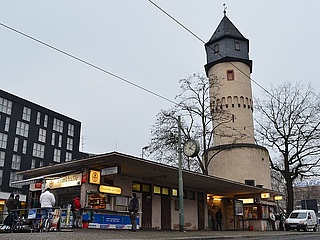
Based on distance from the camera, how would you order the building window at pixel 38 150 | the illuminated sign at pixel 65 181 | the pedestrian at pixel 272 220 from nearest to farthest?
the illuminated sign at pixel 65 181 < the pedestrian at pixel 272 220 < the building window at pixel 38 150

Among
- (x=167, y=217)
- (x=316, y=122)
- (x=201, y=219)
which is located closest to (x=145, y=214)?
(x=167, y=217)

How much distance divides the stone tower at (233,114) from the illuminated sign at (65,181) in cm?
1616

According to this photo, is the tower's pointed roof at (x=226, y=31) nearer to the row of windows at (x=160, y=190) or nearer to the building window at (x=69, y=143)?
the row of windows at (x=160, y=190)

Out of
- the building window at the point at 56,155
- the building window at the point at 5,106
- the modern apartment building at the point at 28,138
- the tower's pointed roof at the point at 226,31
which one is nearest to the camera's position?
the tower's pointed roof at the point at 226,31

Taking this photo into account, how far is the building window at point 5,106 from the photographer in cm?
5984

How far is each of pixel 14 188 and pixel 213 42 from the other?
37.4 metres

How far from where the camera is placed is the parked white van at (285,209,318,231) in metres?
30.2

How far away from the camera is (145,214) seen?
23.0 metres

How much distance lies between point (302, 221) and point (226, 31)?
2003 centimetres

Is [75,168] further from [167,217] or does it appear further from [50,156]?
[50,156]

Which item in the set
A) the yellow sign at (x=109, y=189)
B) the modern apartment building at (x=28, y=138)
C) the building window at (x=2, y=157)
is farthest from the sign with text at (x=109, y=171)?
the building window at (x=2, y=157)

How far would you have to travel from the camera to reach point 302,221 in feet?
99.6

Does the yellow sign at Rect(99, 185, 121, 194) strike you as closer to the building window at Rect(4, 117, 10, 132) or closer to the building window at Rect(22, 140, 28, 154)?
the building window at Rect(4, 117, 10, 132)

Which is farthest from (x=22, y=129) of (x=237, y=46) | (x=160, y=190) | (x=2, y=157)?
(x=160, y=190)
